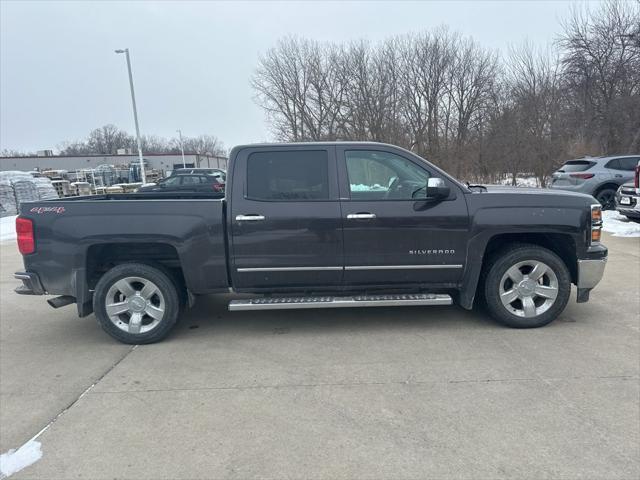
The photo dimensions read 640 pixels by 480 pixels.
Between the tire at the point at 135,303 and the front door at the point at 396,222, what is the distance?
70.3 inches

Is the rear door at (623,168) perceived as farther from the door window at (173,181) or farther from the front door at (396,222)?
the door window at (173,181)

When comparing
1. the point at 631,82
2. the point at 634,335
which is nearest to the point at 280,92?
the point at 631,82

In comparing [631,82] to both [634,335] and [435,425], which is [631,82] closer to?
[634,335]

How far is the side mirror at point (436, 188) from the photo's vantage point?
167 inches

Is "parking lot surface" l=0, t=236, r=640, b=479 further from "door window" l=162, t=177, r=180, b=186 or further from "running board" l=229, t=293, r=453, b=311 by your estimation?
"door window" l=162, t=177, r=180, b=186

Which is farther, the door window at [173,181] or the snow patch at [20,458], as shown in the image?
the door window at [173,181]

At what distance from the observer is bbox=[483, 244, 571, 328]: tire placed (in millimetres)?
4520

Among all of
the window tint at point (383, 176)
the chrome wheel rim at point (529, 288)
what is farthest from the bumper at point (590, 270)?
the window tint at point (383, 176)

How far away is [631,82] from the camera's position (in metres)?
19.6

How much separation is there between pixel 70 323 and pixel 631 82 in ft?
75.1

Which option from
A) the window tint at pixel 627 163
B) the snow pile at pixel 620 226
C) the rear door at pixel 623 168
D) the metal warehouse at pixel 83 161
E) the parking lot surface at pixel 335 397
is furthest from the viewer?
the metal warehouse at pixel 83 161

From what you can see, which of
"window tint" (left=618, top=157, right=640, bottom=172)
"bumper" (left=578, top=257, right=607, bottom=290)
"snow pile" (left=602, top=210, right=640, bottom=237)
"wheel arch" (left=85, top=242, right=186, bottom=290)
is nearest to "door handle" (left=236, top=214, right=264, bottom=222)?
"wheel arch" (left=85, top=242, right=186, bottom=290)

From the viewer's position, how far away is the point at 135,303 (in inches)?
176

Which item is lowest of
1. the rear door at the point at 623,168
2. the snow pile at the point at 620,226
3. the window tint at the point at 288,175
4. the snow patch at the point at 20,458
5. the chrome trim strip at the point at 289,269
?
the snow pile at the point at 620,226
